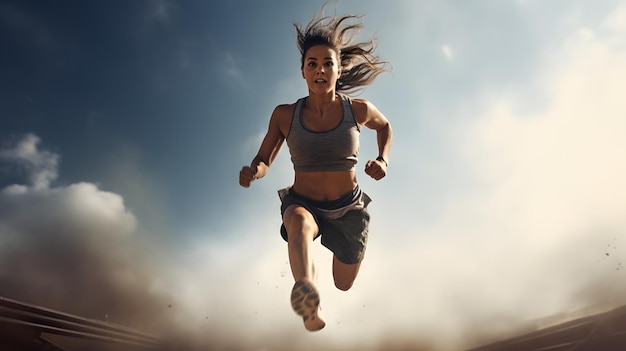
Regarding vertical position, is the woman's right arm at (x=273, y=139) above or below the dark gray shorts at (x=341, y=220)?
above

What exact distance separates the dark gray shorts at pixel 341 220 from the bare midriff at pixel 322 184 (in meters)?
0.04

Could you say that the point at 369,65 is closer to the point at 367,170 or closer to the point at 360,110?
the point at 360,110

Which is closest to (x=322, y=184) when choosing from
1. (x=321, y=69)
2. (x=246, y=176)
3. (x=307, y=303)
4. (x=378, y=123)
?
(x=246, y=176)

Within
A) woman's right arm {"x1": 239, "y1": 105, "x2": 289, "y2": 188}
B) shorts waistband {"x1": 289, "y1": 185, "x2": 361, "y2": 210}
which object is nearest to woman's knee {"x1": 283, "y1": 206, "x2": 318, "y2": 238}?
shorts waistband {"x1": 289, "y1": 185, "x2": 361, "y2": 210}

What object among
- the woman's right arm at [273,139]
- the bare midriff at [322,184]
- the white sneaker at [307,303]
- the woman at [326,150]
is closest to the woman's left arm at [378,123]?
the woman at [326,150]

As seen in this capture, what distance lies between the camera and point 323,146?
389cm

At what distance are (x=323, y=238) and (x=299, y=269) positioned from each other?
1.20 m

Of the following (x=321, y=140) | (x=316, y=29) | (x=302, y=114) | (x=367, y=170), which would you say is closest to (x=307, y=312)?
(x=367, y=170)

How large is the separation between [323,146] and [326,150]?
4 centimetres

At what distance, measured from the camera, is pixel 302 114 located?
13.3 ft

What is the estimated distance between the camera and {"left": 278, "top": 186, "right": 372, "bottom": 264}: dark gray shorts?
396 centimetres

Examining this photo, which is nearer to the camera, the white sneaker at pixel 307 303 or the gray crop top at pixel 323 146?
the white sneaker at pixel 307 303

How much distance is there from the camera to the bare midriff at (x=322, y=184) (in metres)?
3.97

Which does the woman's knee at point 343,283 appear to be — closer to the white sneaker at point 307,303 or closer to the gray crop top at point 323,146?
the gray crop top at point 323,146
